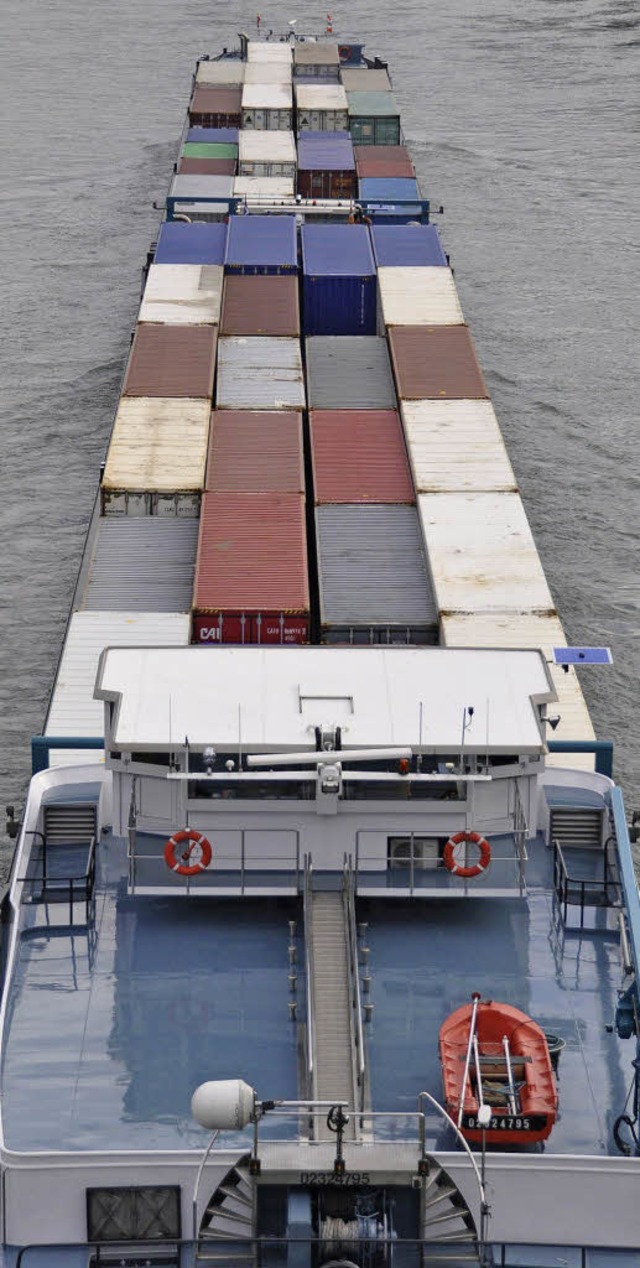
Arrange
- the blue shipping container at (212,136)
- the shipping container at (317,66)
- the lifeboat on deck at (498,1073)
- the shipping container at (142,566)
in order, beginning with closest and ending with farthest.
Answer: the lifeboat on deck at (498,1073), the shipping container at (142,566), the blue shipping container at (212,136), the shipping container at (317,66)

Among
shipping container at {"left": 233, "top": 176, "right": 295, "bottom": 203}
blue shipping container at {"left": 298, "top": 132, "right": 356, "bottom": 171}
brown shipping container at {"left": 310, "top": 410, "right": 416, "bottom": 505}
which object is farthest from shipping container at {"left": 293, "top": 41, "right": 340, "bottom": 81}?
brown shipping container at {"left": 310, "top": 410, "right": 416, "bottom": 505}

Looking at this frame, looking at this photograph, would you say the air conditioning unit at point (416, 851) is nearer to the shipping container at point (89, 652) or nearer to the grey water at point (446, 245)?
the shipping container at point (89, 652)

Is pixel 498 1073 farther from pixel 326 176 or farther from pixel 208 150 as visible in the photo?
pixel 208 150

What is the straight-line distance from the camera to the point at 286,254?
258 ft

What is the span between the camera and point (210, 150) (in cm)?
10569

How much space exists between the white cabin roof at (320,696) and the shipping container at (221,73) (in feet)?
325

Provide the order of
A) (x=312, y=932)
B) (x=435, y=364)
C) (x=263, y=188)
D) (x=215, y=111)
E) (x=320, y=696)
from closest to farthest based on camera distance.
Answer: (x=312, y=932)
(x=320, y=696)
(x=435, y=364)
(x=263, y=188)
(x=215, y=111)

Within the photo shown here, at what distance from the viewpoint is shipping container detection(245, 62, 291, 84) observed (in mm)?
122375

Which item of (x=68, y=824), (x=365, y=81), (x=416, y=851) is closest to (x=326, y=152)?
(x=365, y=81)

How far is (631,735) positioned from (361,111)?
70.4 metres

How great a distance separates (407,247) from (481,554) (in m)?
35.8

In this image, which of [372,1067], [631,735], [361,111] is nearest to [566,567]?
[631,735]

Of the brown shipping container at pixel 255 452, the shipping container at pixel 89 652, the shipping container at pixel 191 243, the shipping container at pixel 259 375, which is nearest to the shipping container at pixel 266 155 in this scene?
the shipping container at pixel 191 243

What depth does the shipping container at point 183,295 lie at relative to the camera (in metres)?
71.0
